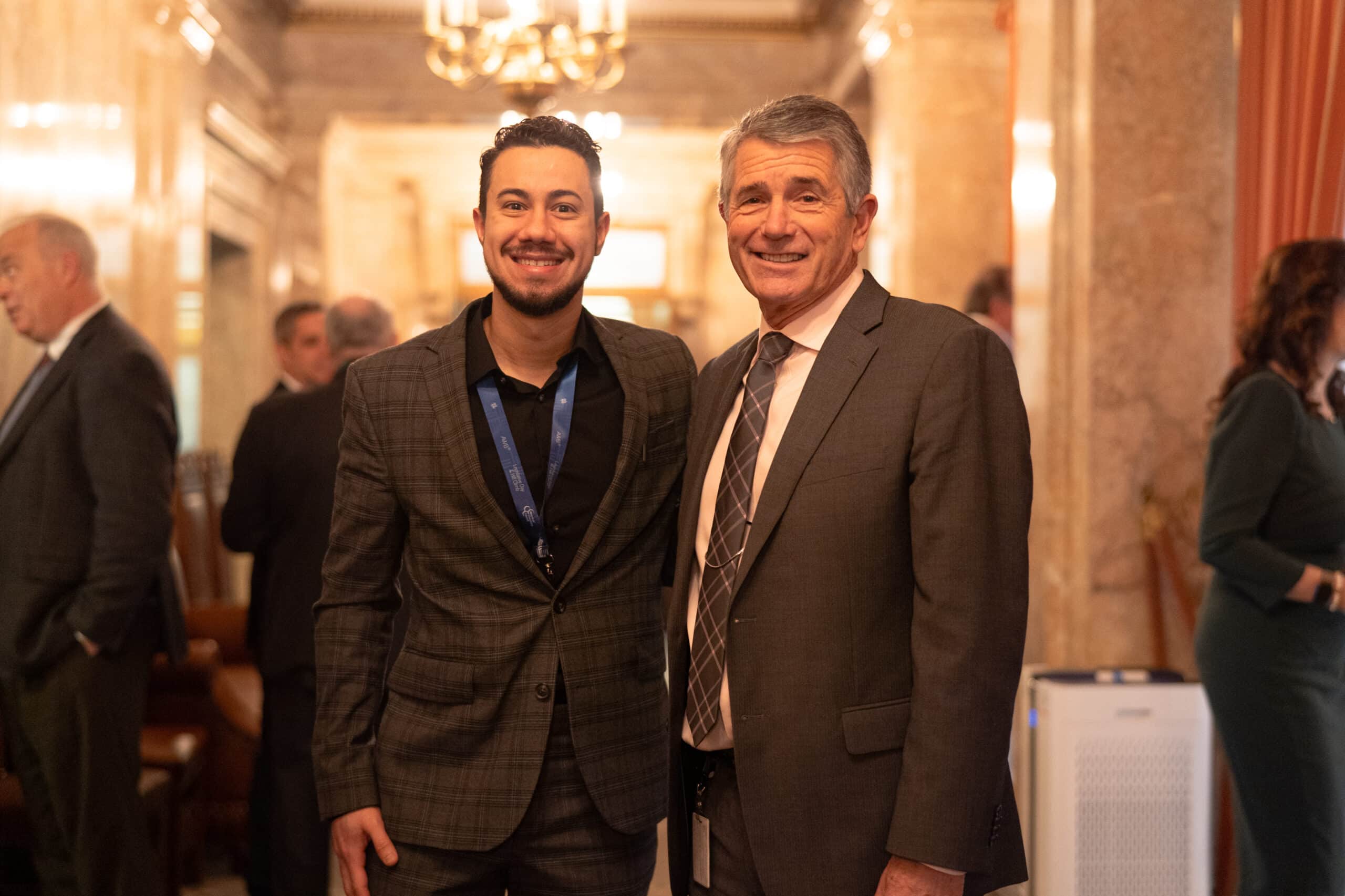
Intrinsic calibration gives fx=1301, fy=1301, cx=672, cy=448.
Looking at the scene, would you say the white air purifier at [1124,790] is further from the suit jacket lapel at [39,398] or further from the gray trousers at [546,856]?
the suit jacket lapel at [39,398]

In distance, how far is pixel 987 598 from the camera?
1770 mm

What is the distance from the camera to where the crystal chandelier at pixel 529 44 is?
738 centimetres

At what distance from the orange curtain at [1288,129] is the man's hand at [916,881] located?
2.76 meters

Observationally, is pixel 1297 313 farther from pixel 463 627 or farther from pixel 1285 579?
pixel 463 627

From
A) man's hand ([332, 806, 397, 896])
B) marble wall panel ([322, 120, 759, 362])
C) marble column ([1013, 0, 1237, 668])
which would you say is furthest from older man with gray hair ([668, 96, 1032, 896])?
marble wall panel ([322, 120, 759, 362])

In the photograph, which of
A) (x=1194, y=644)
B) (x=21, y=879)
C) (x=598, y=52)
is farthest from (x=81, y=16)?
(x=1194, y=644)

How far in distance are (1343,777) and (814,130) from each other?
215 cm

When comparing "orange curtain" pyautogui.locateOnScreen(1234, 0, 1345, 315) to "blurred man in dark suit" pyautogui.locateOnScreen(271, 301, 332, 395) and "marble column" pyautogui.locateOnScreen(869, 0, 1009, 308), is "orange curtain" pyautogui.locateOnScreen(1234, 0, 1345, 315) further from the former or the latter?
"blurred man in dark suit" pyautogui.locateOnScreen(271, 301, 332, 395)

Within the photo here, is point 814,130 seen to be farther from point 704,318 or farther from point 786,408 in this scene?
point 704,318

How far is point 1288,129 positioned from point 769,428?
2.85 meters

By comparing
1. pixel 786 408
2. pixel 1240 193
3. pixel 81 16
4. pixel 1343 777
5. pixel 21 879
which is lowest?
pixel 21 879

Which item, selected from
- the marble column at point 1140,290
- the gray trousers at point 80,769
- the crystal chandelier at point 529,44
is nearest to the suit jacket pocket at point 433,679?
the gray trousers at point 80,769

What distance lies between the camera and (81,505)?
3.43 m

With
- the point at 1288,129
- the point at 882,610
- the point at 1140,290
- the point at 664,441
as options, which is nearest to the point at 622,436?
the point at 664,441
